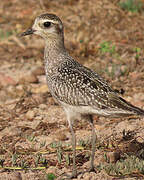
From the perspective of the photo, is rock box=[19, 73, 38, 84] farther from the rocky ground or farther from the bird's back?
the bird's back

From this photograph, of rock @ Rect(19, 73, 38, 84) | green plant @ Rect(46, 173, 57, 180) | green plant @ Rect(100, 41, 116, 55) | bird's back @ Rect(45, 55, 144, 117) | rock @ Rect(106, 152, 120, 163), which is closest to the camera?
green plant @ Rect(46, 173, 57, 180)

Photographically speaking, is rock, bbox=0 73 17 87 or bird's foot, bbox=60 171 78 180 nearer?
bird's foot, bbox=60 171 78 180

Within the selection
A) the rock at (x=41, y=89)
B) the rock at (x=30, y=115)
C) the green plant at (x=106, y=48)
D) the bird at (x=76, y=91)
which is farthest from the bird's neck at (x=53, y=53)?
the green plant at (x=106, y=48)

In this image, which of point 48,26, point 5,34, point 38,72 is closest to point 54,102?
point 38,72

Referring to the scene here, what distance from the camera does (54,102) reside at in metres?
7.06

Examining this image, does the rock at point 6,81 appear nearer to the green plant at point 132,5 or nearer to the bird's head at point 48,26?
the bird's head at point 48,26

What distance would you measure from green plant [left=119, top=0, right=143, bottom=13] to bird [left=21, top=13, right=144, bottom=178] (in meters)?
4.55

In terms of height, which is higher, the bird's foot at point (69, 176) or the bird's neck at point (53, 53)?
the bird's neck at point (53, 53)

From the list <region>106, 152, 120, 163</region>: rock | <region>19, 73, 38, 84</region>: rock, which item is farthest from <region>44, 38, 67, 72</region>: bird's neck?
<region>19, 73, 38, 84</region>: rock

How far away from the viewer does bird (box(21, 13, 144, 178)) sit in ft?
15.4

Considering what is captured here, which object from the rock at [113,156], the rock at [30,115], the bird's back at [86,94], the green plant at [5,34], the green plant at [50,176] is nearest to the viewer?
the green plant at [50,176]

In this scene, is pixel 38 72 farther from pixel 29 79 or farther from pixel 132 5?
pixel 132 5

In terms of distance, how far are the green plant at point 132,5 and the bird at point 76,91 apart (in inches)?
179

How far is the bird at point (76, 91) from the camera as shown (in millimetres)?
4703
